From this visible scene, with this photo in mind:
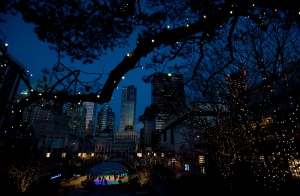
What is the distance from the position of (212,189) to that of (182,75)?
5760mm

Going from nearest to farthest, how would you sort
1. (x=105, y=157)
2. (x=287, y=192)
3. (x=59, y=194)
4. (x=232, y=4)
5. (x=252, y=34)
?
(x=232, y=4)
(x=287, y=192)
(x=252, y=34)
(x=59, y=194)
(x=105, y=157)

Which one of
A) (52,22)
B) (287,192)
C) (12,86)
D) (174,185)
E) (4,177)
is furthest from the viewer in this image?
(12,86)

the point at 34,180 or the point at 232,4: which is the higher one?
the point at 232,4

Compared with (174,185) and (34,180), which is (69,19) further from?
(34,180)

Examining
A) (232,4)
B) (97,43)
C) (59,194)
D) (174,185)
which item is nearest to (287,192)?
(174,185)

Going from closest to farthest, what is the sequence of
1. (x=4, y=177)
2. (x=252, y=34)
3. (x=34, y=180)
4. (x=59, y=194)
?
(x=252, y=34)
(x=4, y=177)
(x=34, y=180)
(x=59, y=194)

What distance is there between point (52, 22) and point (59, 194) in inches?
846

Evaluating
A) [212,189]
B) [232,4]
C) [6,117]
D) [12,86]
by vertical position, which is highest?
[12,86]

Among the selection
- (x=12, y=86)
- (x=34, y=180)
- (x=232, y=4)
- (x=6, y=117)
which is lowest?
(x=34, y=180)

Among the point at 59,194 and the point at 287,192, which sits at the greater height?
the point at 287,192

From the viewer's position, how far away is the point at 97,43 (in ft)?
19.7

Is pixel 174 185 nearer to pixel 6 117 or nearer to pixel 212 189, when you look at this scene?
pixel 212 189

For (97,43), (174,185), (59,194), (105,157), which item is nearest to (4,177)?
(59,194)

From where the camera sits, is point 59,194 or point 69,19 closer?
point 69,19
